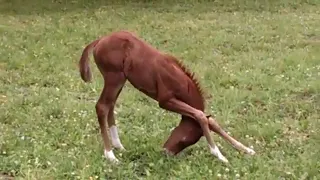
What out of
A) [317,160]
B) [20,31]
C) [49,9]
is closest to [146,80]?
[317,160]

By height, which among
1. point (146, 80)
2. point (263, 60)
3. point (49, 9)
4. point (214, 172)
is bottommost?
point (49, 9)

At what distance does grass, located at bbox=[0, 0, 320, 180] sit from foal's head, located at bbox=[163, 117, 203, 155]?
101 millimetres

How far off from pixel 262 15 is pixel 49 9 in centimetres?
576

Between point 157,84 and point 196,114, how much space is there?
0.43 metres

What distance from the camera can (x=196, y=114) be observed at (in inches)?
216

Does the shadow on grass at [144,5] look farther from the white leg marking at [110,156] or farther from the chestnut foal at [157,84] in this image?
the white leg marking at [110,156]

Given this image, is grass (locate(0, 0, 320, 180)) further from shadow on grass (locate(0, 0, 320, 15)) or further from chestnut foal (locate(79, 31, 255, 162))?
shadow on grass (locate(0, 0, 320, 15))

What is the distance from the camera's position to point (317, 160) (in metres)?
5.43

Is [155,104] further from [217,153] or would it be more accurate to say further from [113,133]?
[217,153]

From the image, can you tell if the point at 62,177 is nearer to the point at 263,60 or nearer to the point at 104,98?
the point at 104,98

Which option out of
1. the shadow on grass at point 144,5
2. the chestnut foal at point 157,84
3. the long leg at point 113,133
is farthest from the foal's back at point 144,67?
the shadow on grass at point 144,5

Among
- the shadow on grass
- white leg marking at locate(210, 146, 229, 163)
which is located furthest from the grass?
the shadow on grass

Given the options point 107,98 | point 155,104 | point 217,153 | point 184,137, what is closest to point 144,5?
point 155,104

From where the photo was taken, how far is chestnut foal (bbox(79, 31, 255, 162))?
5531 millimetres
